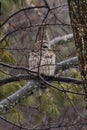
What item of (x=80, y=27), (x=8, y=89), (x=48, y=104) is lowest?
(x=48, y=104)

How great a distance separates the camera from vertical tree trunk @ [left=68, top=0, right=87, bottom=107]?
2.24 metres

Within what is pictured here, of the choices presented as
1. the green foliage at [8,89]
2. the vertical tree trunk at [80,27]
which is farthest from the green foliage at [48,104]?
the vertical tree trunk at [80,27]

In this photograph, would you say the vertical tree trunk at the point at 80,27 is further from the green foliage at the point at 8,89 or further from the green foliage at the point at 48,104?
the green foliage at the point at 8,89

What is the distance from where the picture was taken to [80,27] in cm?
222

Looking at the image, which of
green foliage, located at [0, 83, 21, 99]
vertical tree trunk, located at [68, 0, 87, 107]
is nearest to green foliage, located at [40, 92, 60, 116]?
green foliage, located at [0, 83, 21, 99]

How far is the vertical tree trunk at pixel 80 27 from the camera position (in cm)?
224

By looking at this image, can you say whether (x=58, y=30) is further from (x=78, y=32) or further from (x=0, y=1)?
(x=78, y=32)

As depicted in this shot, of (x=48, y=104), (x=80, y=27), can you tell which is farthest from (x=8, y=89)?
(x=80, y=27)

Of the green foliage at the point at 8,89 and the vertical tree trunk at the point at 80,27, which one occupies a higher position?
the vertical tree trunk at the point at 80,27

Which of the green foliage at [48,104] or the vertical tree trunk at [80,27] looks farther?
the green foliage at [48,104]

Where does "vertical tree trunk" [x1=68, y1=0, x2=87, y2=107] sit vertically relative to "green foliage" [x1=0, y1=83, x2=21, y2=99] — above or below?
above

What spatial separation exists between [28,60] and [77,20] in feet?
3.59

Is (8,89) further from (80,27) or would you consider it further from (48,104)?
(80,27)

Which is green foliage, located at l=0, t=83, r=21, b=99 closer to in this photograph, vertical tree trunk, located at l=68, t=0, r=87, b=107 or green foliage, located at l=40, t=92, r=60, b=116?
green foliage, located at l=40, t=92, r=60, b=116
